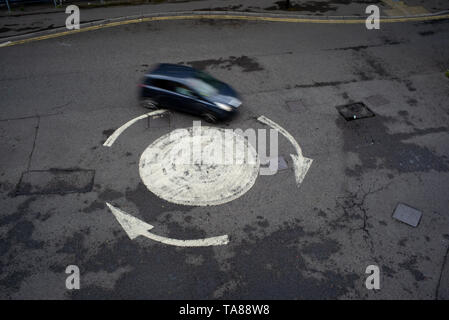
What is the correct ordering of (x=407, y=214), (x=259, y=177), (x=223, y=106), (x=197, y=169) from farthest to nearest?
(x=223, y=106) → (x=197, y=169) → (x=259, y=177) → (x=407, y=214)

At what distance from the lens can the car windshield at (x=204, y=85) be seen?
10.9 meters

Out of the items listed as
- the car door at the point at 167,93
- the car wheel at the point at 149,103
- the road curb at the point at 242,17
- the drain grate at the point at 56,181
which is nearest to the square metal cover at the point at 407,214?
the car door at the point at 167,93

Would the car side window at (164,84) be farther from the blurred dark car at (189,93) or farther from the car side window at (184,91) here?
the car side window at (184,91)

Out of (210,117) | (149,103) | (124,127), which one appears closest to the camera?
(210,117)

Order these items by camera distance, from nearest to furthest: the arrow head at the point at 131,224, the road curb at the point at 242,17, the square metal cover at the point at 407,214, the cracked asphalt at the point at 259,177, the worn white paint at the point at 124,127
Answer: the cracked asphalt at the point at 259,177 → the arrow head at the point at 131,224 → the square metal cover at the point at 407,214 → the worn white paint at the point at 124,127 → the road curb at the point at 242,17

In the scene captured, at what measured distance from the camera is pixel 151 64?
1412cm

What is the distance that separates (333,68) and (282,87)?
276cm

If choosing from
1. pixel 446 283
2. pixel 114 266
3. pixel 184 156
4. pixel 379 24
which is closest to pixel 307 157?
pixel 184 156

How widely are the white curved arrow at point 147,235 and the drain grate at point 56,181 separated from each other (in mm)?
1681

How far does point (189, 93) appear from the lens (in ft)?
35.9

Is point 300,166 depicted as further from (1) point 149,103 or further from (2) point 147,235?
(1) point 149,103

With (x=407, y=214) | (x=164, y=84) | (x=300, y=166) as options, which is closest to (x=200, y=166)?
(x=300, y=166)

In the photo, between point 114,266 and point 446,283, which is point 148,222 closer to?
point 114,266

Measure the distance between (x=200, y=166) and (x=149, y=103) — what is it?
3.44m
